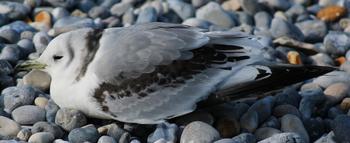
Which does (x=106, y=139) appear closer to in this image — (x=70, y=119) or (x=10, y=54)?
(x=70, y=119)

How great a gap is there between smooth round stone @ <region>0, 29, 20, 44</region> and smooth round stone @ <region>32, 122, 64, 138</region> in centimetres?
122

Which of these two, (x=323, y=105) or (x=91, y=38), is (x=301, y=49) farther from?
(x=91, y=38)

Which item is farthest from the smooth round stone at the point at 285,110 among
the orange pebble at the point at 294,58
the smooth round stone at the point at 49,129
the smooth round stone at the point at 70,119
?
Result: the smooth round stone at the point at 49,129

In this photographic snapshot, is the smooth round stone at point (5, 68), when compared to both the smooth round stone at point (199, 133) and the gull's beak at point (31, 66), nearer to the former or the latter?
the gull's beak at point (31, 66)

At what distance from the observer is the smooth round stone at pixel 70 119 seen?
4.03 m

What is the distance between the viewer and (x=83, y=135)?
393 cm

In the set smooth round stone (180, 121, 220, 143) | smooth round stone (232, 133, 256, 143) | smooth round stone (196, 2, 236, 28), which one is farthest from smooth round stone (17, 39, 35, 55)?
Answer: smooth round stone (232, 133, 256, 143)

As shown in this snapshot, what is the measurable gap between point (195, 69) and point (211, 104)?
0.21m

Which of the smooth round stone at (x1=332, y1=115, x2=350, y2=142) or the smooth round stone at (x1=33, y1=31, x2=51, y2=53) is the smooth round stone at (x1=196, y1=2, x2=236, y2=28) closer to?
the smooth round stone at (x1=33, y1=31, x2=51, y2=53)

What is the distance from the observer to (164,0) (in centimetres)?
584

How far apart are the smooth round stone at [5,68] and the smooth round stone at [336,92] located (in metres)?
1.85

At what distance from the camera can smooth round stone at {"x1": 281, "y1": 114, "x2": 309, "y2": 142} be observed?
3988mm

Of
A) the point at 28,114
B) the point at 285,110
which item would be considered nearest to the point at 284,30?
the point at 285,110

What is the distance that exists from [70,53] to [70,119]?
0.34 m
